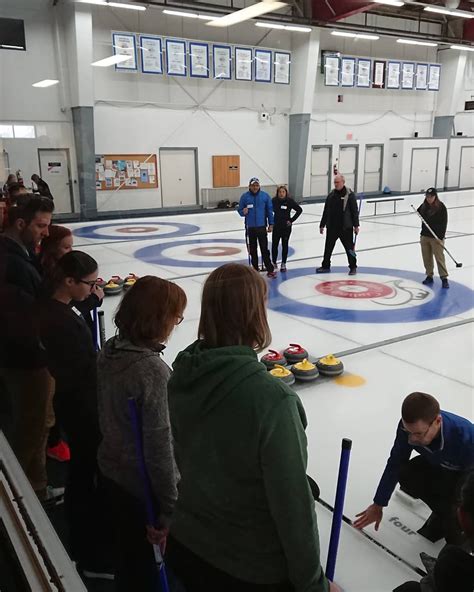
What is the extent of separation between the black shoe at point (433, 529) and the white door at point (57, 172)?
5.85 m

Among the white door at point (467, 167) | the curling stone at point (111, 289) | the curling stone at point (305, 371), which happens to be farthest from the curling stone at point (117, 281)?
the white door at point (467, 167)

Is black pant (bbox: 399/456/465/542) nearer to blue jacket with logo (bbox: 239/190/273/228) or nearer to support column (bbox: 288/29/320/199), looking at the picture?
support column (bbox: 288/29/320/199)

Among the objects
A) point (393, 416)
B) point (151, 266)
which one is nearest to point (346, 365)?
point (393, 416)

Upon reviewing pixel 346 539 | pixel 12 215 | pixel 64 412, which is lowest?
pixel 346 539

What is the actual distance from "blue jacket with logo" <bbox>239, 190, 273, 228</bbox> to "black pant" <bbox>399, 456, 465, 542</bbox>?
5.93 metres

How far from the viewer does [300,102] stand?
571 inches

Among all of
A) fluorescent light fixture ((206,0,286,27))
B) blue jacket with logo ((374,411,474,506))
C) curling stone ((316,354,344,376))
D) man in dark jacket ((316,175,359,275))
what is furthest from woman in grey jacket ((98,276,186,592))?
man in dark jacket ((316,175,359,275))

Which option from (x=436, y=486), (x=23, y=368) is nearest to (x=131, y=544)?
(x=23, y=368)

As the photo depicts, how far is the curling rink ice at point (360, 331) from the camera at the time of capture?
2.63 metres

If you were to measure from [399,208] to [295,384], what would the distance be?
13.7 meters

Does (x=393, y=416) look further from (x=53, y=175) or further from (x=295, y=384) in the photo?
(x=53, y=175)

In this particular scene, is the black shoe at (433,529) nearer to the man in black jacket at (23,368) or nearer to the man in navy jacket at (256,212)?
the man in black jacket at (23,368)

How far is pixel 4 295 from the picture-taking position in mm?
2637

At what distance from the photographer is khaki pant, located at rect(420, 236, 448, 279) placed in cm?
A: 721
